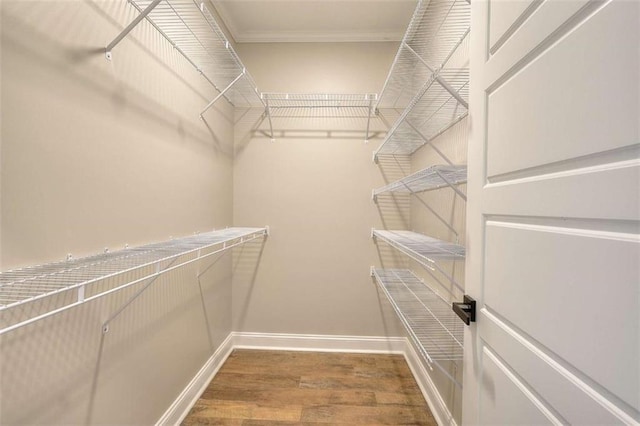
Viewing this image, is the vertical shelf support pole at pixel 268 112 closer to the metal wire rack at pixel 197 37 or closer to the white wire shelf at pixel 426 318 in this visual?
the metal wire rack at pixel 197 37

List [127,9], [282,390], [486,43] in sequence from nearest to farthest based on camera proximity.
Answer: [486,43]
[127,9]
[282,390]

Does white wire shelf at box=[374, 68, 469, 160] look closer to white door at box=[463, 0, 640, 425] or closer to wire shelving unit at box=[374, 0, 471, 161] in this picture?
wire shelving unit at box=[374, 0, 471, 161]

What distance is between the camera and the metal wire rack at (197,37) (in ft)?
3.53

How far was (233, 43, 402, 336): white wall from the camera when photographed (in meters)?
2.20

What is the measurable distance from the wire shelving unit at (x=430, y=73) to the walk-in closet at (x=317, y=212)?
0.07 ft

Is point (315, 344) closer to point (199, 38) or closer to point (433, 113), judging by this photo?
point (433, 113)

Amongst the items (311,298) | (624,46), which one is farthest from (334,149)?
(624,46)

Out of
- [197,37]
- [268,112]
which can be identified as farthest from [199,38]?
[268,112]

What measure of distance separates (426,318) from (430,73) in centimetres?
140

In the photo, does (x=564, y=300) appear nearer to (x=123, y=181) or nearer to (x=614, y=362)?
(x=614, y=362)

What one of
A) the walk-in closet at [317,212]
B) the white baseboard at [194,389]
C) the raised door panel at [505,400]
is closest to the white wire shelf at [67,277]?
the walk-in closet at [317,212]

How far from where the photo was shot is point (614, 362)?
0.40m

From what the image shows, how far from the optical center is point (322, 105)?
215cm

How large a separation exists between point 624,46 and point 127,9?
1.43 m
